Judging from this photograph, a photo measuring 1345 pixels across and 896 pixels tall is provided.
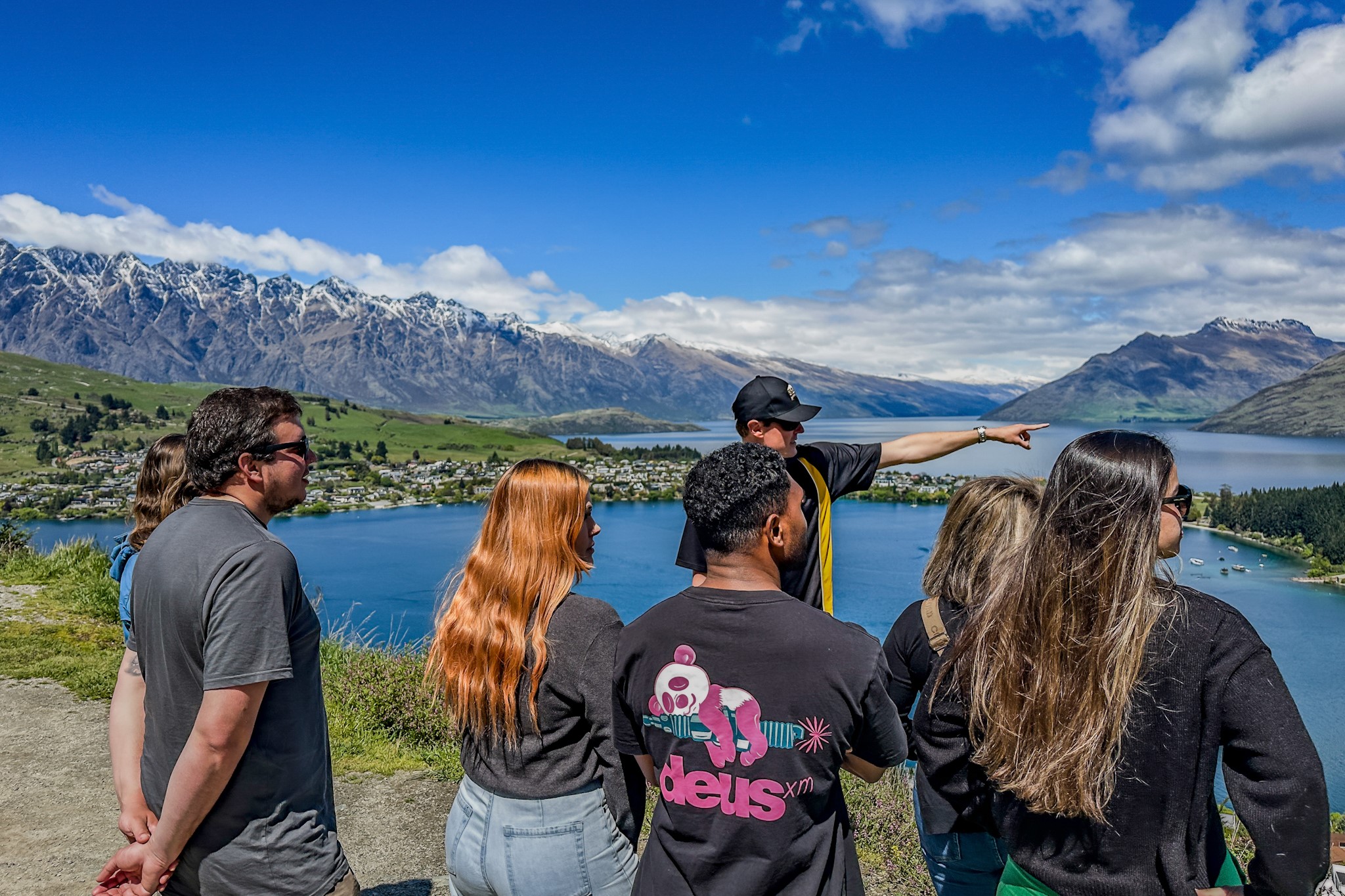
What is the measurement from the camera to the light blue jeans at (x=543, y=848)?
2238mm

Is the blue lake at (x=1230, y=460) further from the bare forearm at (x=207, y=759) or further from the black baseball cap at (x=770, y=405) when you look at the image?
the bare forearm at (x=207, y=759)

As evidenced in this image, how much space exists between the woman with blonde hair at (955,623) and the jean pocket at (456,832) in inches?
54.3

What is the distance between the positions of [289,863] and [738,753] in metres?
1.36

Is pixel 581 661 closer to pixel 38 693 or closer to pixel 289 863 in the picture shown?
pixel 289 863

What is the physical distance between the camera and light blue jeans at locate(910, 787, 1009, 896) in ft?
8.14

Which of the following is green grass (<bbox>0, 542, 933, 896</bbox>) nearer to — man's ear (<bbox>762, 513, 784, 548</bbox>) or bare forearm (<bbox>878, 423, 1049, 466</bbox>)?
man's ear (<bbox>762, 513, 784, 548</bbox>)

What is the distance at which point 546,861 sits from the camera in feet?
7.34

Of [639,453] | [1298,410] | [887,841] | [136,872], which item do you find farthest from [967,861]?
[1298,410]

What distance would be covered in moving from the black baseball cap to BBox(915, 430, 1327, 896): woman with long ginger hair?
156 cm

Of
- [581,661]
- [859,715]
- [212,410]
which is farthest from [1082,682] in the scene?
[212,410]

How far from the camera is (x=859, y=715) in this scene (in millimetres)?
1949

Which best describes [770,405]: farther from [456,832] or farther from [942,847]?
[456,832]

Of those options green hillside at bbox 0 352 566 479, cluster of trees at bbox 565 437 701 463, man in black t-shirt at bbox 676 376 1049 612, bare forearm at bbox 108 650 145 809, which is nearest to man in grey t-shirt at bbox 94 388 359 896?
bare forearm at bbox 108 650 145 809

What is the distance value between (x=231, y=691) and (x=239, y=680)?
0.14 ft
